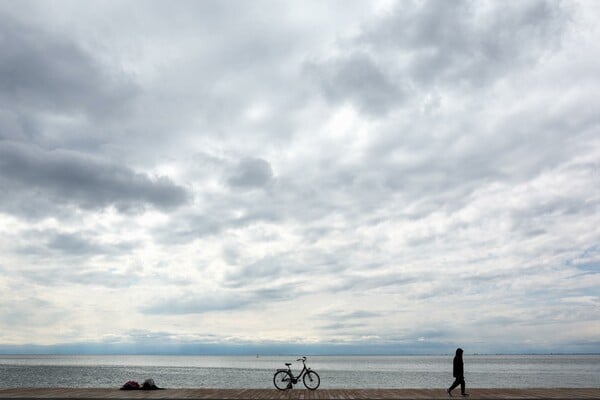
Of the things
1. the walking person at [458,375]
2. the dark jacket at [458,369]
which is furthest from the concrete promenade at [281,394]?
the dark jacket at [458,369]

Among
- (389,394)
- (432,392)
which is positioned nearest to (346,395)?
(389,394)

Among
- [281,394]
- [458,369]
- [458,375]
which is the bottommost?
[281,394]

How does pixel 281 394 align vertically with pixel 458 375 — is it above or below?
below

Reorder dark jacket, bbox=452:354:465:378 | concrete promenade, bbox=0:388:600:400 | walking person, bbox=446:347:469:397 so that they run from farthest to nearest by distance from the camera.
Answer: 1. dark jacket, bbox=452:354:465:378
2. walking person, bbox=446:347:469:397
3. concrete promenade, bbox=0:388:600:400

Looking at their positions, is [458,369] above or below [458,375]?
above

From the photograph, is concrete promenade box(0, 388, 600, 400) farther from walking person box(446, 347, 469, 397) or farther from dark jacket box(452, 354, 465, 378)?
dark jacket box(452, 354, 465, 378)

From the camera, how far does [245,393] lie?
27.0 metres

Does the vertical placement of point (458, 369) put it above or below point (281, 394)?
above

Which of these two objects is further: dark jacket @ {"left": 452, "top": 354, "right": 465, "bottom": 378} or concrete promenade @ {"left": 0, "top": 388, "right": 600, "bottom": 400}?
dark jacket @ {"left": 452, "top": 354, "right": 465, "bottom": 378}

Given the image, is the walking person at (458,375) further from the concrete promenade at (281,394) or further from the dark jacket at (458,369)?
the concrete promenade at (281,394)

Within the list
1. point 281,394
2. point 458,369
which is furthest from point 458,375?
point 281,394

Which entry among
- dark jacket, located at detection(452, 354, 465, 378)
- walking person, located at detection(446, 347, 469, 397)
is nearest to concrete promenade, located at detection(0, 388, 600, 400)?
walking person, located at detection(446, 347, 469, 397)

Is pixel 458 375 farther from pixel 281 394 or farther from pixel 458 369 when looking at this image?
pixel 281 394

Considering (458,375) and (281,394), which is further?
(281,394)
